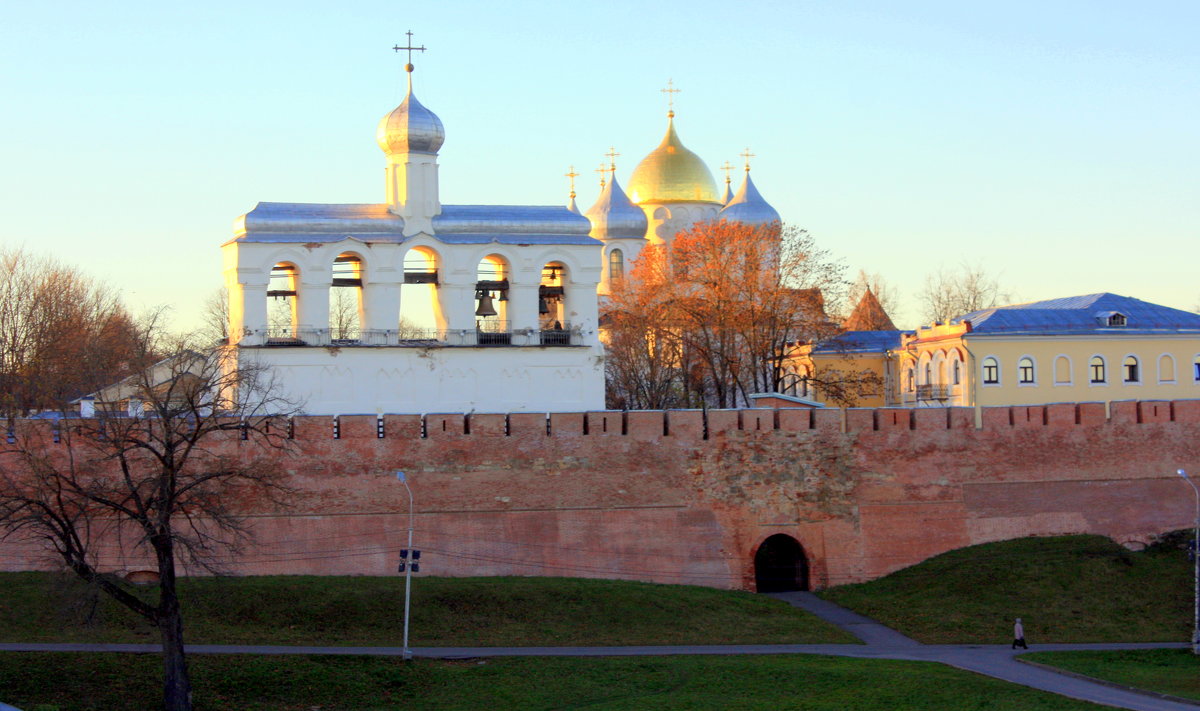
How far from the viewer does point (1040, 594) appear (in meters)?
26.5

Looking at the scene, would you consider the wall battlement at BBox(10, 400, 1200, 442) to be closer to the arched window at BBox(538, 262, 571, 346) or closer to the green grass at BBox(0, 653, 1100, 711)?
the green grass at BBox(0, 653, 1100, 711)

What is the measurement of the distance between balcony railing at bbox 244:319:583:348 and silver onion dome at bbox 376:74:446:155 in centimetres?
376

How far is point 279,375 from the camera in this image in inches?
1287

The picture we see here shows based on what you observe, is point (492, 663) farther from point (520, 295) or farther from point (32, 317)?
point (32, 317)

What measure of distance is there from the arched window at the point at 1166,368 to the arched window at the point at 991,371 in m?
3.79

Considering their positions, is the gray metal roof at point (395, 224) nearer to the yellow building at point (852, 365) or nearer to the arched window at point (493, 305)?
the arched window at point (493, 305)

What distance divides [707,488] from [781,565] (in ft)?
6.45

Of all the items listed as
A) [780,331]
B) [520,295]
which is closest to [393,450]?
[520,295]

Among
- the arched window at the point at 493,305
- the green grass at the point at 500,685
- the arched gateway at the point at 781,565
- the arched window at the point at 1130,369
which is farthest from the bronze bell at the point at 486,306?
the arched window at the point at 1130,369

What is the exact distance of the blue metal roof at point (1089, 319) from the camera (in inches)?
1561

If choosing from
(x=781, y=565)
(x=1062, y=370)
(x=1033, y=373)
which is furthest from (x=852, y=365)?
(x=781, y=565)

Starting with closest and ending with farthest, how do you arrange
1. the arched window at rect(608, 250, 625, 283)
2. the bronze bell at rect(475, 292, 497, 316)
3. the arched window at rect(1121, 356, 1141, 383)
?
the bronze bell at rect(475, 292, 497, 316) → the arched window at rect(1121, 356, 1141, 383) → the arched window at rect(608, 250, 625, 283)

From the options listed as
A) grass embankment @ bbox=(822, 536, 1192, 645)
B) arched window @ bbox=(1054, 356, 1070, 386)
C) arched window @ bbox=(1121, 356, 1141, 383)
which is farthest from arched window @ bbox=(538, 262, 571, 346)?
arched window @ bbox=(1121, 356, 1141, 383)

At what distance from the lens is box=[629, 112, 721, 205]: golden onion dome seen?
53344mm
